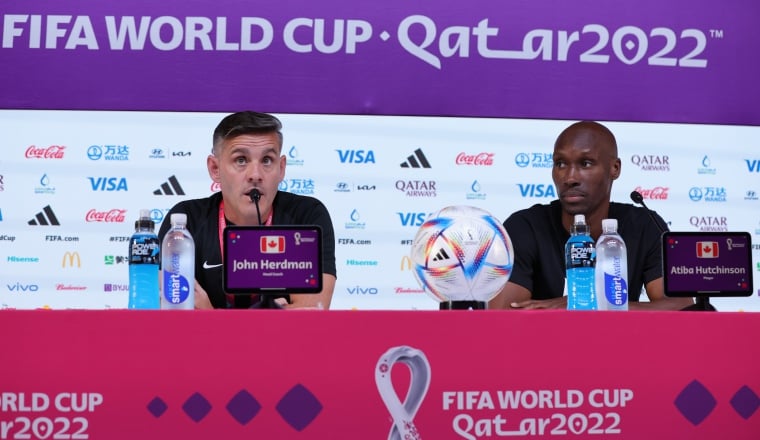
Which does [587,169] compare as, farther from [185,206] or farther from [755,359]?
[755,359]

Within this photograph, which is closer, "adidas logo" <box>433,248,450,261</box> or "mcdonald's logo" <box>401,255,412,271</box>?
"adidas logo" <box>433,248,450,261</box>

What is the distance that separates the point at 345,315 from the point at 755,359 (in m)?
0.79

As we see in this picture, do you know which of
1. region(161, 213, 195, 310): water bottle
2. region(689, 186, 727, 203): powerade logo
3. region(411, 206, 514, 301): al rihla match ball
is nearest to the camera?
region(411, 206, 514, 301): al rihla match ball

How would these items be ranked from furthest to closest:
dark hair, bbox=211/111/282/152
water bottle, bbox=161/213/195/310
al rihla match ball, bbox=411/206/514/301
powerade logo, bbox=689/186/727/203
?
1. powerade logo, bbox=689/186/727/203
2. dark hair, bbox=211/111/282/152
3. water bottle, bbox=161/213/195/310
4. al rihla match ball, bbox=411/206/514/301

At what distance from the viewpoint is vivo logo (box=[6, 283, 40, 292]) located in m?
3.79

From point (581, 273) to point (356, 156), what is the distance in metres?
1.91

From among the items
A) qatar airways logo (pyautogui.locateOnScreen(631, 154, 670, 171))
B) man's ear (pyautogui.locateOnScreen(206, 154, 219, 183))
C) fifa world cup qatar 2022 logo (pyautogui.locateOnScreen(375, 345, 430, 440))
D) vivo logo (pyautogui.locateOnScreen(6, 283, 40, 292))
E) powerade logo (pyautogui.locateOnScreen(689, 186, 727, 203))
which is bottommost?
fifa world cup qatar 2022 logo (pyautogui.locateOnScreen(375, 345, 430, 440))

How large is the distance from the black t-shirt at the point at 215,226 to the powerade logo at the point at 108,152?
2.41ft

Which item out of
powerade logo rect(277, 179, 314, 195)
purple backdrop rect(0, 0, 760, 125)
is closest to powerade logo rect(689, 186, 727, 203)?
purple backdrop rect(0, 0, 760, 125)

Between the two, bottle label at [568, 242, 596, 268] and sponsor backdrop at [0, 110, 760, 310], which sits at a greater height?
sponsor backdrop at [0, 110, 760, 310]

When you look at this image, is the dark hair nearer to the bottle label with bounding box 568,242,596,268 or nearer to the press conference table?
the bottle label with bounding box 568,242,596,268

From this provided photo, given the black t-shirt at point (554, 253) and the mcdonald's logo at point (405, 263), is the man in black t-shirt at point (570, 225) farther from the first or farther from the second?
the mcdonald's logo at point (405, 263)

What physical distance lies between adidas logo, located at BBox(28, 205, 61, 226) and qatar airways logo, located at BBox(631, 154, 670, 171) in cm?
252

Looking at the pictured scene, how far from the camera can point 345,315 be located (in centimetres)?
163
